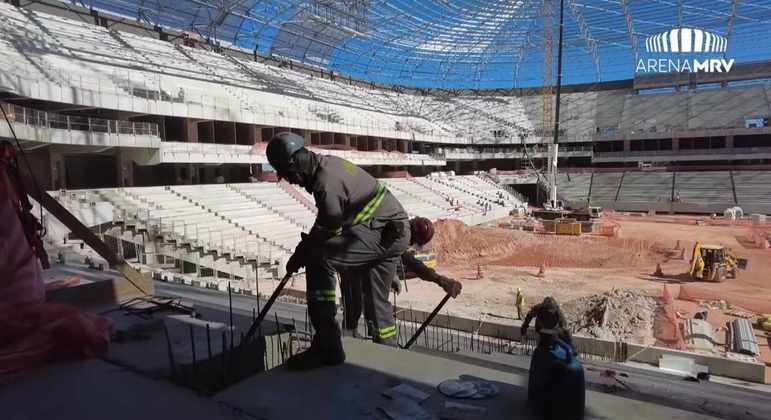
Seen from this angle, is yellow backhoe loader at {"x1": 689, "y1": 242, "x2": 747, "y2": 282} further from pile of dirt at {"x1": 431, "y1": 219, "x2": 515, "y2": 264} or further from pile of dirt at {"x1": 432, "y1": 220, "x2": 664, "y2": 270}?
pile of dirt at {"x1": 431, "y1": 219, "x2": 515, "y2": 264}

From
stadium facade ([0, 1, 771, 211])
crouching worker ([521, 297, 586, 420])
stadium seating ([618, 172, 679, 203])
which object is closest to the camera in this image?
crouching worker ([521, 297, 586, 420])

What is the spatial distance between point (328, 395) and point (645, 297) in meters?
14.0

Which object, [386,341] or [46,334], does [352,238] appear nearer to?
[386,341]

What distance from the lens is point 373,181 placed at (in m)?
3.45

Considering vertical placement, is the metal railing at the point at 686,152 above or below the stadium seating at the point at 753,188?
above

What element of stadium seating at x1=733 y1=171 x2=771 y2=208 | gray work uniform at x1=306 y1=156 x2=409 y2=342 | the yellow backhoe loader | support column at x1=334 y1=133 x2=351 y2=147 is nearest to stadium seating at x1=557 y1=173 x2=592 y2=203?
stadium seating at x1=733 y1=171 x2=771 y2=208

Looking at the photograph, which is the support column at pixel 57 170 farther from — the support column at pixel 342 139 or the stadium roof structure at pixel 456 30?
the support column at pixel 342 139

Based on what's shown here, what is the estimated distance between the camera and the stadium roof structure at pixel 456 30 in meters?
39.3

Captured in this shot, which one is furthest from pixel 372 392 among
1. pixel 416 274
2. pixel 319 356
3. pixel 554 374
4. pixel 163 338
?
pixel 163 338

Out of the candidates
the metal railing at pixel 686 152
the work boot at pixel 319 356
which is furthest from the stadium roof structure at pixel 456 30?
the work boot at pixel 319 356

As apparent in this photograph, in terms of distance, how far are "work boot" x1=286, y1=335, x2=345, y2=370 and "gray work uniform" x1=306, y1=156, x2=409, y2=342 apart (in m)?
0.09

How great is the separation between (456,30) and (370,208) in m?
49.1

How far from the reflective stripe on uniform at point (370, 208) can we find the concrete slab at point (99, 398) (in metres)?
1.44

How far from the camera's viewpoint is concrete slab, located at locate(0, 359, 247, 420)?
2510 mm
